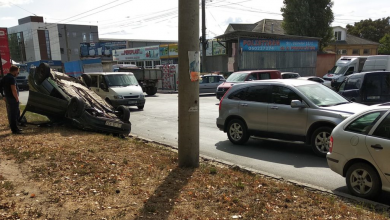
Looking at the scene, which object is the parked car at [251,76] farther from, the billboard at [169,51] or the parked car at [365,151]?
the billboard at [169,51]

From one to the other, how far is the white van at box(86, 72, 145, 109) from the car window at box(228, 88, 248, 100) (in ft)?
26.0

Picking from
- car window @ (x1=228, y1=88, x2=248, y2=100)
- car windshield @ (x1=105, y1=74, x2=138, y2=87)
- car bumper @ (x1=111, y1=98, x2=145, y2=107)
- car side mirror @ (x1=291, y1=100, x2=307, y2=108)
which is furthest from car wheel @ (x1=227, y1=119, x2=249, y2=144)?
car windshield @ (x1=105, y1=74, x2=138, y2=87)

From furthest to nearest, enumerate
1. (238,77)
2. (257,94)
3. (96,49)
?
(96,49) < (238,77) < (257,94)

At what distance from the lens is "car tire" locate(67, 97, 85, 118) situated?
860 cm

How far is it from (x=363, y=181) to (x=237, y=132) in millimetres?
4070

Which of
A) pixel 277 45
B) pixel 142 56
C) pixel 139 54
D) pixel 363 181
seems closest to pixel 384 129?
pixel 363 181

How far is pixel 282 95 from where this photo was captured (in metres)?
7.73

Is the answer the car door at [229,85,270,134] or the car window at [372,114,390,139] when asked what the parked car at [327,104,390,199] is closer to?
the car window at [372,114,390,139]

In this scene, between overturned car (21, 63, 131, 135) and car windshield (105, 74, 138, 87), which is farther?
car windshield (105, 74, 138, 87)

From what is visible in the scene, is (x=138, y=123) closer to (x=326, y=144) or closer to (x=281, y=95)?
(x=281, y=95)

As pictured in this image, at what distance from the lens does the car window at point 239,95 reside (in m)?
8.54

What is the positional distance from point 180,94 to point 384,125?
122 inches

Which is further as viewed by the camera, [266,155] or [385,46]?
[385,46]

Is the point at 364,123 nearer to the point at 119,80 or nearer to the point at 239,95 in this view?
the point at 239,95
